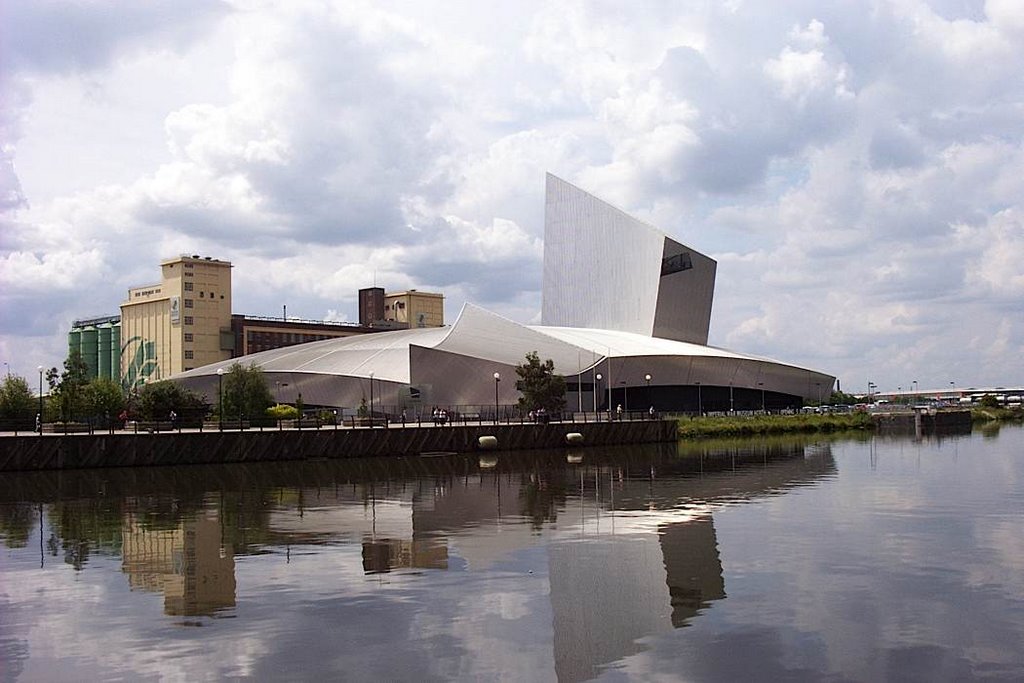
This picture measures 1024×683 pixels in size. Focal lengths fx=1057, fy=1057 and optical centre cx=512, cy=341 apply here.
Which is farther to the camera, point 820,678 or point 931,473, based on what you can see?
point 931,473

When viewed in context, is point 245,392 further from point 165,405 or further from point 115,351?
point 115,351

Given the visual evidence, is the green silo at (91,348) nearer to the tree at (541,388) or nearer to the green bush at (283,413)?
the green bush at (283,413)

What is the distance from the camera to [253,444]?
4103 cm

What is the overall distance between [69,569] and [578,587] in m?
7.44

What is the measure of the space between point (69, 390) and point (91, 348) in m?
92.4

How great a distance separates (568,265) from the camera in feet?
295

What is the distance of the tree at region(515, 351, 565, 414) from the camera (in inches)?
2352

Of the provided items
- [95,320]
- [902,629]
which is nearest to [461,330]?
[902,629]

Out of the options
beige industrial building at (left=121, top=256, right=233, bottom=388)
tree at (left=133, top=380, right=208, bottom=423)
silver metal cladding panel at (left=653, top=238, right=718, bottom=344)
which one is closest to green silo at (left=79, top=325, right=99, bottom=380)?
beige industrial building at (left=121, top=256, right=233, bottom=388)

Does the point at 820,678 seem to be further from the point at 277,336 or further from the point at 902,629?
the point at 277,336

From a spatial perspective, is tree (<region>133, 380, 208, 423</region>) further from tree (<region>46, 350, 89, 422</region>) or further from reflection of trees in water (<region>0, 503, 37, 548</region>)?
reflection of trees in water (<region>0, 503, 37, 548</region>)

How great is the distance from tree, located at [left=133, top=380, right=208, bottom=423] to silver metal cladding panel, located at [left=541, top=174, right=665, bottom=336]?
36.9 meters

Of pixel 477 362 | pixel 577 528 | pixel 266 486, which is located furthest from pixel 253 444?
pixel 477 362

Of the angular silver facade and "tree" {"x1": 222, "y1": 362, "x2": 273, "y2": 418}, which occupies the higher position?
the angular silver facade
